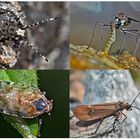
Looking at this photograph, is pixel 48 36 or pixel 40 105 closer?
pixel 40 105

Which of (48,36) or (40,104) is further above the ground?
(48,36)

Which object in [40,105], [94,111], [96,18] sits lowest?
[94,111]

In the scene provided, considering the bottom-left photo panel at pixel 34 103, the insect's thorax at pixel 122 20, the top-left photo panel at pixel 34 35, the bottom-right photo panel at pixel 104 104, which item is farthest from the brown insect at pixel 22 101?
the insect's thorax at pixel 122 20

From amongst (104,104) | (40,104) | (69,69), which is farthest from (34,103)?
(104,104)

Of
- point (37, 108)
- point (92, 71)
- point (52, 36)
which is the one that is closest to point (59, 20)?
point (52, 36)

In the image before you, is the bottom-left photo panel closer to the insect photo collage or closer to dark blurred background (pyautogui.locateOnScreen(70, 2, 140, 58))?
the insect photo collage

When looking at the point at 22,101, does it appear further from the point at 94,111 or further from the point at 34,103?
the point at 94,111
